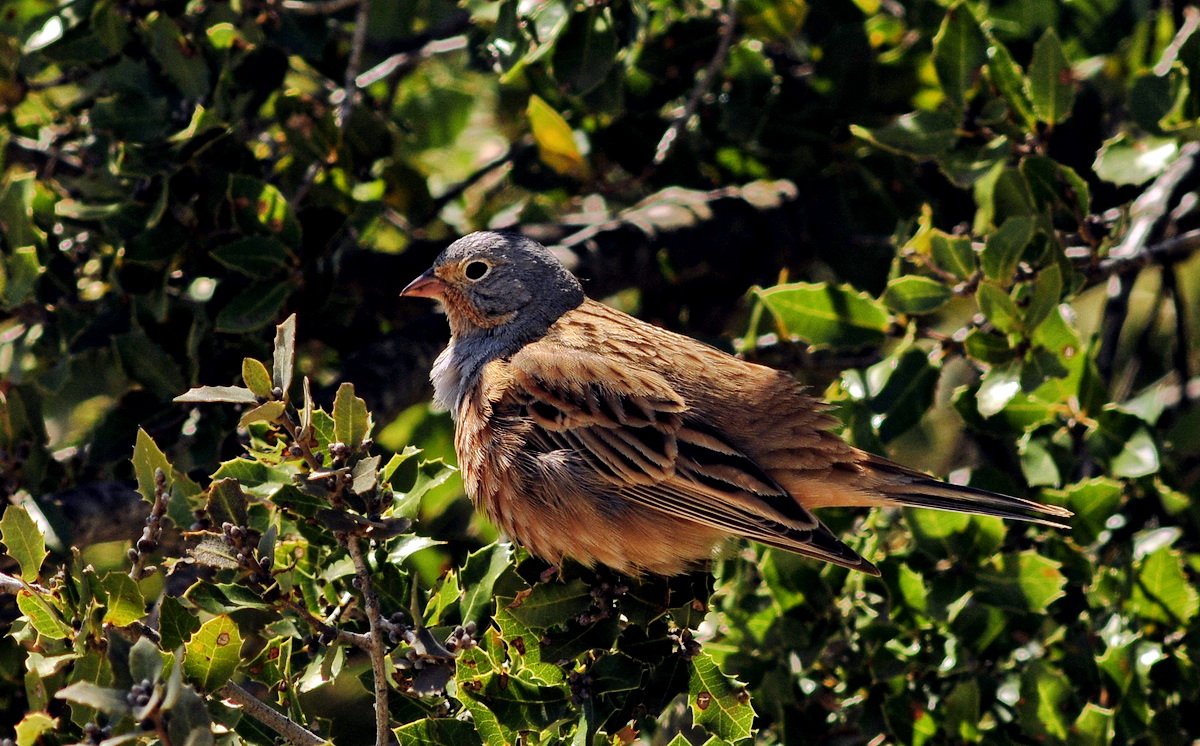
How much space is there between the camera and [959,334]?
382 cm

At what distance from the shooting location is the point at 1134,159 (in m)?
3.85

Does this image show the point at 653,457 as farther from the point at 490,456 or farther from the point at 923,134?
the point at 923,134

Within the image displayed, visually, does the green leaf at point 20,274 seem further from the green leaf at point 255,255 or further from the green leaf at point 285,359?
the green leaf at point 285,359

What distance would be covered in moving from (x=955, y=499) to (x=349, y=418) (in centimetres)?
175

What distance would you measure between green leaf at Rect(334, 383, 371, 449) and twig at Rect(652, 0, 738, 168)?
7.59 feet

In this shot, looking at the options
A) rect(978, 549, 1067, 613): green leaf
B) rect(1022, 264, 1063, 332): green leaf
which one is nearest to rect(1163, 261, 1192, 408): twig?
rect(1022, 264, 1063, 332): green leaf

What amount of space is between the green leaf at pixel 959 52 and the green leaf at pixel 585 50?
3.76 feet

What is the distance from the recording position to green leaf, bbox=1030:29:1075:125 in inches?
148

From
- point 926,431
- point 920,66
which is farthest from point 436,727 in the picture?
point 920,66

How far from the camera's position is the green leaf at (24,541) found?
7.58 feet

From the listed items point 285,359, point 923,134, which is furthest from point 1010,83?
point 285,359

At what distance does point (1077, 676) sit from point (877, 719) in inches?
26.2

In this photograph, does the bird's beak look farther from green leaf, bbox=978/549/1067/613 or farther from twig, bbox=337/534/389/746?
green leaf, bbox=978/549/1067/613

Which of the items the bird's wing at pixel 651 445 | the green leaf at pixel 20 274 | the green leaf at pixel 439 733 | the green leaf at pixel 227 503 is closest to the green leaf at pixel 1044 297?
the bird's wing at pixel 651 445
